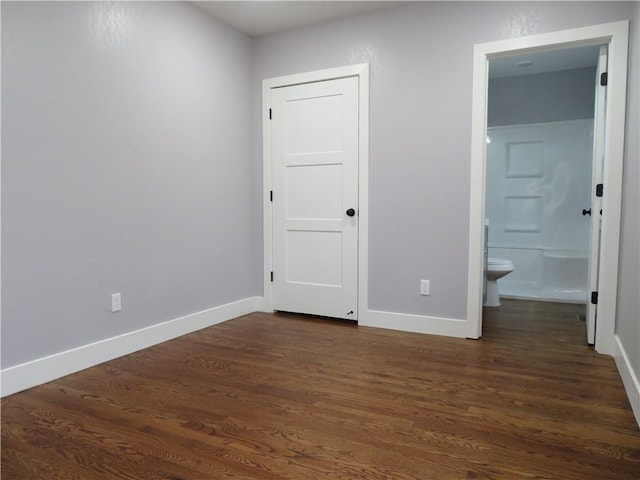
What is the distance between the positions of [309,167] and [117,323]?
190 centimetres

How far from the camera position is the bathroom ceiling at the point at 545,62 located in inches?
161

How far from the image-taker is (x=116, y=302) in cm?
266

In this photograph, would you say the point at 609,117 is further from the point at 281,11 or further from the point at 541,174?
the point at 541,174

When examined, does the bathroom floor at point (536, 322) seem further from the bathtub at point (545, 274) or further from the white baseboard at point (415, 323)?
the bathtub at point (545, 274)

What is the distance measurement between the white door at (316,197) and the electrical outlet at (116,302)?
1444 mm

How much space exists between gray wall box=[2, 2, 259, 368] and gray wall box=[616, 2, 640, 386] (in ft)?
9.10

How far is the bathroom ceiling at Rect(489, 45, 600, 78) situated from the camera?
13.4ft

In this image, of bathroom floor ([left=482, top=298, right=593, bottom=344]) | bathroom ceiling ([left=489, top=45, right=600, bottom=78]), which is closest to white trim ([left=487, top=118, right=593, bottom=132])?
bathroom ceiling ([left=489, top=45, right=600, bottom=78])

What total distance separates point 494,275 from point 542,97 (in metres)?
2.22

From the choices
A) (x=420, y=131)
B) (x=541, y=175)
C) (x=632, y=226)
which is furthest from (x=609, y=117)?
(x=541, y=175)

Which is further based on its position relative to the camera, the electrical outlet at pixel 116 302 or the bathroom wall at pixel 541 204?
the bathroom wall at pixel 541 204

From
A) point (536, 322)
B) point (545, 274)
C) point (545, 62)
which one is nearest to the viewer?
point (536, 322)

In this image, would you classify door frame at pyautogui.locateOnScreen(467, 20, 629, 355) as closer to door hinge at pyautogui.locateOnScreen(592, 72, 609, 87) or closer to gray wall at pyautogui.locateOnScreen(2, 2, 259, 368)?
door hinge at pyautogui.locateOnScreen(592, 72, 609, 87)

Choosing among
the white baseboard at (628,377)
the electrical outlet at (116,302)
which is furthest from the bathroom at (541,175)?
the electrical outlet at (116,302)
